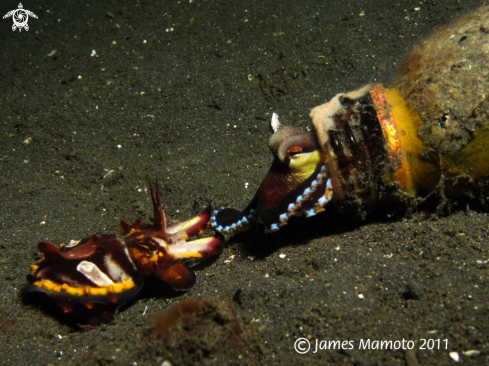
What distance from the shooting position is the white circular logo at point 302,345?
2121mm

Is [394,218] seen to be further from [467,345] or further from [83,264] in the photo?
[83,264]

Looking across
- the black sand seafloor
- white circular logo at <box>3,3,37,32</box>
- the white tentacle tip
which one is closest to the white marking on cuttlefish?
the black sand seafloor

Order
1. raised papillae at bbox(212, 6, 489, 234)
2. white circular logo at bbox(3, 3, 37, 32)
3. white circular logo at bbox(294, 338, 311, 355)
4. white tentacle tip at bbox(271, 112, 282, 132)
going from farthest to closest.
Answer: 1. white circular logo at bbox(3, 3, 37, 32)
2. white tentacle tip at bbox(271, 112, 282, 132)
3. raised papillae at bbox(212, 6, 489, 234)
4. white circular logo at bbox(294, 338, 311, 355)

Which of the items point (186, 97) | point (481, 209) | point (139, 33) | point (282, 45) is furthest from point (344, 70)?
point (139, 33)

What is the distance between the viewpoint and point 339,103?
8.98 ft

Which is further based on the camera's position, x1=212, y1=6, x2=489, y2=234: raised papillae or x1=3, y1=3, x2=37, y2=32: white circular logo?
x1=3, y1=3, x2=37, y2=32: white circular logo

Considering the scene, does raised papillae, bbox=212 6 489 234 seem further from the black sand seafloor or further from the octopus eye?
the black sand seafloor

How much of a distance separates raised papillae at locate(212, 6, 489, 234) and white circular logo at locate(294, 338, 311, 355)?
0.94 metres

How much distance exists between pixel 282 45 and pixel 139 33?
2800 millimetres

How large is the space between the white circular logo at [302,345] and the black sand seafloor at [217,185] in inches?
1.5

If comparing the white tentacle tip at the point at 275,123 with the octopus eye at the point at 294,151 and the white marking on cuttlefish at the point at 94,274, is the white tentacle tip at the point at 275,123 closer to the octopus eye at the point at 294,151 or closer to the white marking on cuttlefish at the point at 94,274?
the octopus eye at the point at 294,151

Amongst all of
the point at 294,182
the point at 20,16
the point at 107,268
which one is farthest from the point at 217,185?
the point at 20,16

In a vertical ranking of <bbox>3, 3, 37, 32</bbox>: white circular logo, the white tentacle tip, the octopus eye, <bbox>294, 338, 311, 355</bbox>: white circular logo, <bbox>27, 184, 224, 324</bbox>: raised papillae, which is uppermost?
<bbox>3, 3, 37, 32</bbox>: white circular logo

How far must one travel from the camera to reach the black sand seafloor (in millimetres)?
2139
